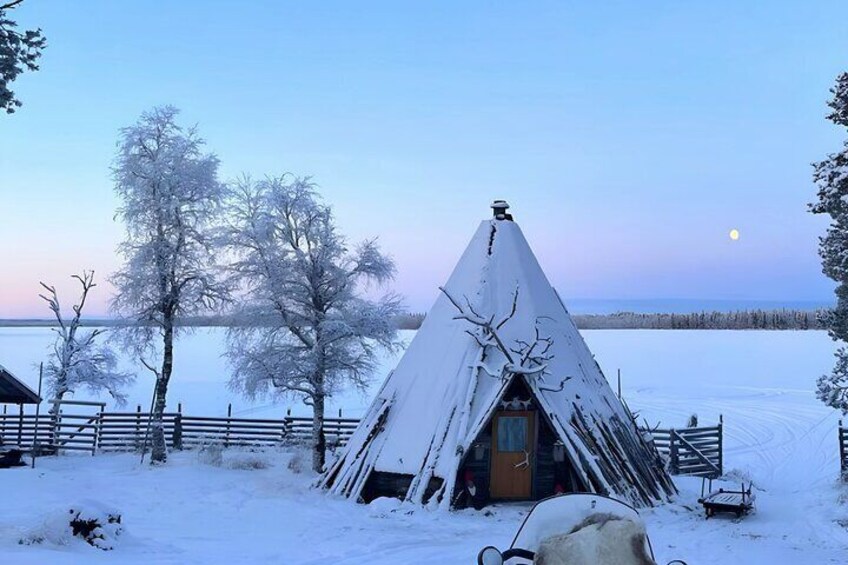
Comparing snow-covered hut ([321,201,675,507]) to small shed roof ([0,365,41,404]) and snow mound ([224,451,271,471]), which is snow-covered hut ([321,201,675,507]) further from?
small shed roof ([0,365,41,404])

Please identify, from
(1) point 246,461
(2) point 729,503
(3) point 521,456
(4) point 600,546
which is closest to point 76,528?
(4) point 600,546

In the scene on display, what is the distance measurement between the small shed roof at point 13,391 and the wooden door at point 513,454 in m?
13.2

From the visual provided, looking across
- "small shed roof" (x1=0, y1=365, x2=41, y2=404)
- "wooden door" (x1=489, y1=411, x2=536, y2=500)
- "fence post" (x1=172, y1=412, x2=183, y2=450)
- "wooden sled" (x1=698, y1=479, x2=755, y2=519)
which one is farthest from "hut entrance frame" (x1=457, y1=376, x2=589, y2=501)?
"fence post" (x1=172, y1=412, x2=183, y2=450)

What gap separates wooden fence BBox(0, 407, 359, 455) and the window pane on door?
963 cm

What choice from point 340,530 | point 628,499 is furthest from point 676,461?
point 340,530

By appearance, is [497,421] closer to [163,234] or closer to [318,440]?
[318,440]

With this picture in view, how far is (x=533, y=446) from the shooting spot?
14.5 meters

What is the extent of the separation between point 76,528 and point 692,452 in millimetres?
17321

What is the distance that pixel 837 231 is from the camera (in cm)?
1488

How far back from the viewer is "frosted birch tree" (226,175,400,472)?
60.8 ft

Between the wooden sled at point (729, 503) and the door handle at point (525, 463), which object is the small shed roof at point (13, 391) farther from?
the wooden sled at point (729, 503)

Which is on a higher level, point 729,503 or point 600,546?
point 600,546

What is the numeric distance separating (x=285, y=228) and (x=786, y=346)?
6997 cm

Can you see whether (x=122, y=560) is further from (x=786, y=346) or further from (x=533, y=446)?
(x=786, y=346)
